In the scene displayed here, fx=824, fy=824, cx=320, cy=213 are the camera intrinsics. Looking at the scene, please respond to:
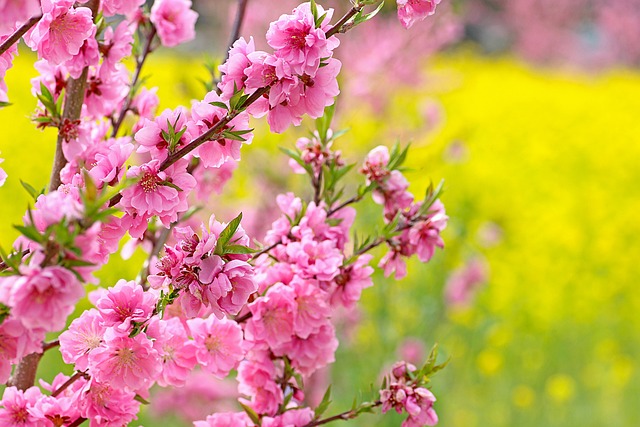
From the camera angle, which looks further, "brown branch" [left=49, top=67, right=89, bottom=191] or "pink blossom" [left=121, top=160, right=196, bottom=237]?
"brown branch" [left=49, top=67, right=89, bottom=191]

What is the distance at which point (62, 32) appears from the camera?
0.85 metres

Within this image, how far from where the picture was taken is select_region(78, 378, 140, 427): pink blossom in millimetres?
860

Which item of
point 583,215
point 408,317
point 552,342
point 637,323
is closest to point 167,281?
point 408,317

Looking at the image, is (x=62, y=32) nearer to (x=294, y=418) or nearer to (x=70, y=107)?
(x=70, y=107)

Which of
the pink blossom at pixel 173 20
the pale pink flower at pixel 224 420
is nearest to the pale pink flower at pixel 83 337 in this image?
the pale pink flower at pixel 224 420

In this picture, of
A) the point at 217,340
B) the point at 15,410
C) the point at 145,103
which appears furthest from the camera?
the point at 145,103

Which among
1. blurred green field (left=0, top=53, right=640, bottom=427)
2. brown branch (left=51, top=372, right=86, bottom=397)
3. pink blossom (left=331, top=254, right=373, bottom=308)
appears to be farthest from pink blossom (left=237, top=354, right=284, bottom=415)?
blurred green field (left=0, top=53, right=640, bottom=427)

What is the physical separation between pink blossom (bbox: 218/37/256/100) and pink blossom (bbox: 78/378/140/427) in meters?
0.33

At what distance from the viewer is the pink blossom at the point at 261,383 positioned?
1.05m

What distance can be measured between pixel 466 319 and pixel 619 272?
142 centimetres

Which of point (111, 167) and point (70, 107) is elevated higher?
point (70, 107)

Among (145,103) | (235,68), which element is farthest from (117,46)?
(235,68)

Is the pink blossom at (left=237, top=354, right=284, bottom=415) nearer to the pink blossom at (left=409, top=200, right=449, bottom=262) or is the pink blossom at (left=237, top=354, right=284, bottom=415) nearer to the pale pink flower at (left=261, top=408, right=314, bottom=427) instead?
the pale pink flower at (left=261, top=408, right=314, bottom=427)

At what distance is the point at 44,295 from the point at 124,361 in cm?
18
